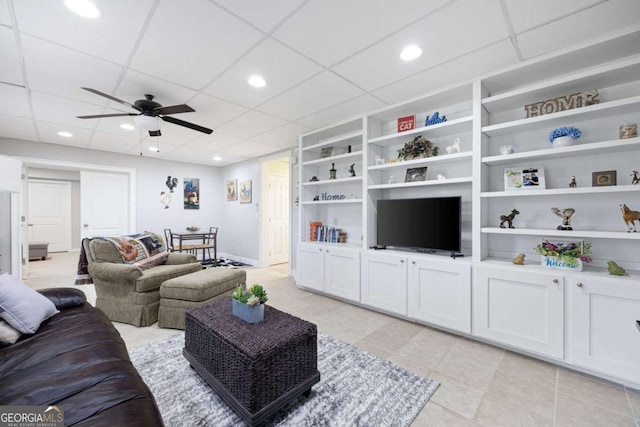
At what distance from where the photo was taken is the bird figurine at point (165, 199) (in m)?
6.18

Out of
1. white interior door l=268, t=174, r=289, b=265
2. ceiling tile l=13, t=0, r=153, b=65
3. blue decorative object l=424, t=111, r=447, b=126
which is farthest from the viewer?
white interior door l=268, t=174, r=289, b=265

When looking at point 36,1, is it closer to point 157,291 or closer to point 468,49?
point 157,291

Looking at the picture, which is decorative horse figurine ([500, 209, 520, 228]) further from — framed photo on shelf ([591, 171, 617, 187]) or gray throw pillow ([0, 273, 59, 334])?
gray throw pillow ([0, 273, 59, 334])

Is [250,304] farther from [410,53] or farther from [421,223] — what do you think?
[410,53]

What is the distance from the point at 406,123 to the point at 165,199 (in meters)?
5.59

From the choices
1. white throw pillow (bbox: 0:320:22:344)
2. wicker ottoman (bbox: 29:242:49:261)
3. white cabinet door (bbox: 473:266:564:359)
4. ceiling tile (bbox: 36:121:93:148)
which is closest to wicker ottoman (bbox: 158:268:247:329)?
white throw pillow (bbox: 0:320:22:344)

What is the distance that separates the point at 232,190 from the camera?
267 inches

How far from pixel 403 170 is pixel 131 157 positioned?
562cm

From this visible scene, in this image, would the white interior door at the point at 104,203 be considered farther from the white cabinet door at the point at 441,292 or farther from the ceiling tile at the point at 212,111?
the white cabinet door at the point at 441,292

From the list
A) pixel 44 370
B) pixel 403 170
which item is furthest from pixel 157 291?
pixel 403 170

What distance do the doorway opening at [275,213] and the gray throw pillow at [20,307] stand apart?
426 cm

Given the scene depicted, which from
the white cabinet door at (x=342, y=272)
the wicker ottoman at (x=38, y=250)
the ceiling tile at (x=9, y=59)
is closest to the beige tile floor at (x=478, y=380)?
the white cabinet door at (x=342, y=272)

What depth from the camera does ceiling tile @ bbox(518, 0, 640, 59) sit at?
5.49 ft

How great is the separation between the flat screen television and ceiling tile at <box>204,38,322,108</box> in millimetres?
1727
